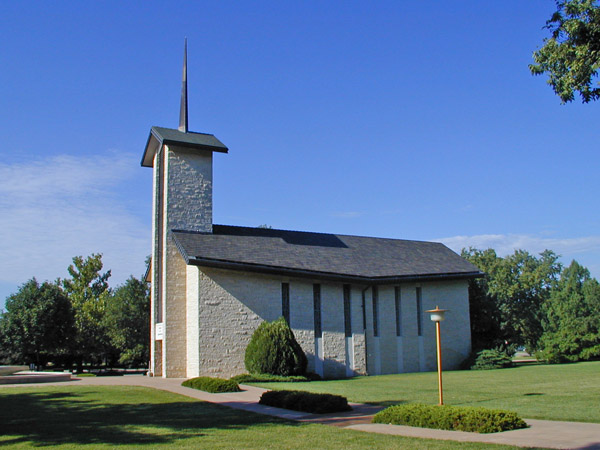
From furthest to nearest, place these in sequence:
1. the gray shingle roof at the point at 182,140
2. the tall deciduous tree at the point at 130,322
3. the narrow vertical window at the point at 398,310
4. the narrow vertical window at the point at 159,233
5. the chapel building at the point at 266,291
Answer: the tall deciduous tree at the point at 130,322 < the narrow vertical window at the point at 398,310 < the gray shingle roof at the point at 182,140 < the narrow vertical window at the point at 159,233 < the chapel building at the point at 266,291

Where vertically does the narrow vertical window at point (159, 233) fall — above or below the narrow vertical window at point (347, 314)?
above

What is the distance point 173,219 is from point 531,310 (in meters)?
38.9

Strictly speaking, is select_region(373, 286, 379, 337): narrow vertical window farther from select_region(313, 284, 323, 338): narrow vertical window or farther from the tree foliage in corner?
the tree foliage in corner

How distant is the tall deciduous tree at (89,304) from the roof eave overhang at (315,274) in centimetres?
2524

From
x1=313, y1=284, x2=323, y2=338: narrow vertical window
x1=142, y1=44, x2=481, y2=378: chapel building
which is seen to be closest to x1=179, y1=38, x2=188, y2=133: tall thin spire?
x1=142, y1=44, x2=481, y2=378: chapel building

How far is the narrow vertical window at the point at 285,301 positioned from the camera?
90.9 feet

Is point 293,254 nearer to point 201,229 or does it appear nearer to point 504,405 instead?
point 201,229

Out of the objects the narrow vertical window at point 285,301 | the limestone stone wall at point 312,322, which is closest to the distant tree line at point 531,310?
the limestone stone wall at point 312,322

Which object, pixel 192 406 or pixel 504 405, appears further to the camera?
pixel 192 406

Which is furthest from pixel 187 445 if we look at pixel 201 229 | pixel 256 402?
pixel 201 229

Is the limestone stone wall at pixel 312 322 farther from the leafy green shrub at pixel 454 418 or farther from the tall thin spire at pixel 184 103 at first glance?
the leafy green shrub at pixel 454 418

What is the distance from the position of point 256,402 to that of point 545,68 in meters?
11.5

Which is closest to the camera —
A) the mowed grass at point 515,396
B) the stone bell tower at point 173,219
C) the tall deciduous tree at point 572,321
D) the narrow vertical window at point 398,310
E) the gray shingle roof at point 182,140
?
the mowed grass at point 515,396

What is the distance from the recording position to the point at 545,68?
12.2 m
